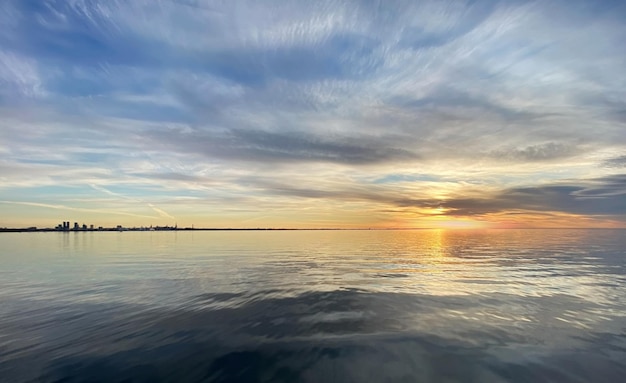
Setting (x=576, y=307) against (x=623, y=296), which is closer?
(x=576, y=307)

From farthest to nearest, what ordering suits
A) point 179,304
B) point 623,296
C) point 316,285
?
point 316,285
point 623,296
point 179,304

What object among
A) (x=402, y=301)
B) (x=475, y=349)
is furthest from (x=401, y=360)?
(x=402, y=301)

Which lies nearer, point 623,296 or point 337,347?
point 337,347

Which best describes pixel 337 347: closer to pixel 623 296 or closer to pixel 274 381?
pixel 274 381

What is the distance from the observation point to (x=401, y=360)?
12.9 meters

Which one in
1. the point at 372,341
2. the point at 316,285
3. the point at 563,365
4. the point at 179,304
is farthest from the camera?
the point at 316,285

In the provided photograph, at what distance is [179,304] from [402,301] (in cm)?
1566

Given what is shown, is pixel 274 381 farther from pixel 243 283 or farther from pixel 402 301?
pixel 243 283

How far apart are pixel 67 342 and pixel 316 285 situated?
723 inches

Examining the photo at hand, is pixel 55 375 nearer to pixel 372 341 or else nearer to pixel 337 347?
pixel 337 347

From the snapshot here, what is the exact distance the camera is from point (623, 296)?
2377 cm

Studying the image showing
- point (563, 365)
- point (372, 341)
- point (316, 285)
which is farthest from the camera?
point (316, 285)

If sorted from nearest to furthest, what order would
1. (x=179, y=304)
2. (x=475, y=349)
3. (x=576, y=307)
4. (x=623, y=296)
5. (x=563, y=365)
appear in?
1. (x=563, y=365)
2. (x=475, y=349)
3. (x=576, y=307)
4. (x=179, y=304)
5. (x=623, y=296)

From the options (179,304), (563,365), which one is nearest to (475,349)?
(563,365)
